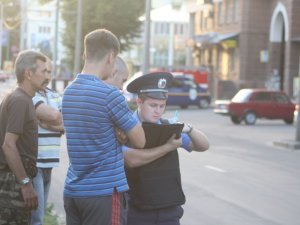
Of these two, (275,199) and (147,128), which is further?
(275,199)

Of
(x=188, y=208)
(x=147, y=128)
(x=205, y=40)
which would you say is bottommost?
(x=188, y=208)

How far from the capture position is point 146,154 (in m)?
4.80

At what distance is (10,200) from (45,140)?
98cm

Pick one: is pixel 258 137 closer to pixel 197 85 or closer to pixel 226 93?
pixel 197 85

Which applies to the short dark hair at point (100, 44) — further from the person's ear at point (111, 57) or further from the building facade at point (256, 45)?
the building facade at point (256, 45)

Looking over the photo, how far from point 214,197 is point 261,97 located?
21024 millimetres

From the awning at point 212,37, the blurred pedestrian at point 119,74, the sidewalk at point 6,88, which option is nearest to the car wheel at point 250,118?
the sidewalk at point 6,88

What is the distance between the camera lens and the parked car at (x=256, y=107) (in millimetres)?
A: 31531

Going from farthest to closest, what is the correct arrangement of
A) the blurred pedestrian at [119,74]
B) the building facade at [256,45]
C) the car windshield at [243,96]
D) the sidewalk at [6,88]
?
1. the building facade at [256,45]
2. the car windshield at [243,96]
3. the sidewalk at [6,88]
4. the blurred pedestrian at [119,74]

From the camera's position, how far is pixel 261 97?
32438 millimetres

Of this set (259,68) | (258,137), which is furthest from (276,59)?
(258,137)

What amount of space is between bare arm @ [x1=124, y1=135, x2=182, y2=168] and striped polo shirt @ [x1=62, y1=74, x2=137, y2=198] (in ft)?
0.53

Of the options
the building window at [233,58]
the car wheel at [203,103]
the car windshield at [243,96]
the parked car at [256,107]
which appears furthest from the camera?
the building window at [233,58]

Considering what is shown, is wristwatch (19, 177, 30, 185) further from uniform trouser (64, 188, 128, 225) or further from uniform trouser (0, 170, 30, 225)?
uniform trouser (64, 188, 128, 225)
